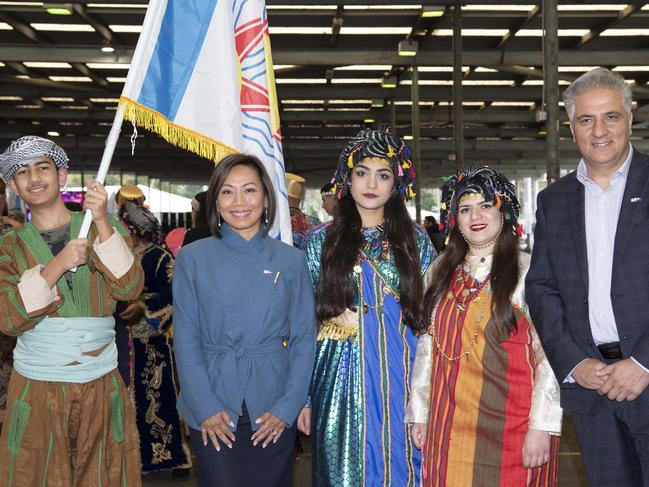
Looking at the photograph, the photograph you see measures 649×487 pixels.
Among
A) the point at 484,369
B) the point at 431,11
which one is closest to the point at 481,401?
the point at 484,369

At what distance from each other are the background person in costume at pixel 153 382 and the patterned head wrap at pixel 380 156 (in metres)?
2.24

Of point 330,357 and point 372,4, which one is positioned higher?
point 372,4

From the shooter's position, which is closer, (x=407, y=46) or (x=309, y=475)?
(x=309, y=475)

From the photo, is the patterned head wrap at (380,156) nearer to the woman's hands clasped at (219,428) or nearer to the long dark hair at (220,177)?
the long dark hair at (220,177)

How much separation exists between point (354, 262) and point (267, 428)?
748 millimetres

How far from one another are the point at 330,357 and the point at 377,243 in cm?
47

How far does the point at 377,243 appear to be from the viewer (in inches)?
126

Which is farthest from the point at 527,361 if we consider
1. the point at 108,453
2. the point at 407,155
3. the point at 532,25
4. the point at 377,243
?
the point at 532,25

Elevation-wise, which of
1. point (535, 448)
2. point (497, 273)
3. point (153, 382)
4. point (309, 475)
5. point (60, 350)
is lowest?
point (309, 475)

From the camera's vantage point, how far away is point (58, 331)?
2.89 metres

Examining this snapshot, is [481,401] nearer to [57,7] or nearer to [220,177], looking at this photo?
[220,177]

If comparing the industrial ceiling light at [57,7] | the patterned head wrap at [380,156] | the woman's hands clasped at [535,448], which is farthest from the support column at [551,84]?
the woman's hands clasped at [535,448]

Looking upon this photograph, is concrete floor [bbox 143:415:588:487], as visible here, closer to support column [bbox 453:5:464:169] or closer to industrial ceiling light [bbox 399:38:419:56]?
support column [bbox 453:5:464:169]

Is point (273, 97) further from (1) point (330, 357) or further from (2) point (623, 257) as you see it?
(2) point (623, 257)
